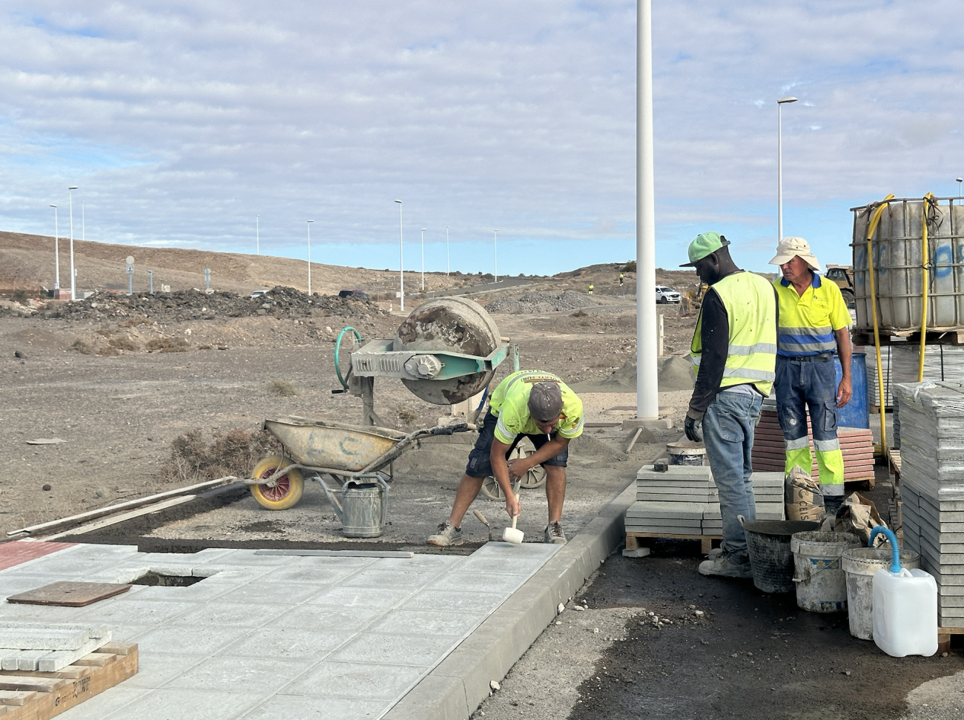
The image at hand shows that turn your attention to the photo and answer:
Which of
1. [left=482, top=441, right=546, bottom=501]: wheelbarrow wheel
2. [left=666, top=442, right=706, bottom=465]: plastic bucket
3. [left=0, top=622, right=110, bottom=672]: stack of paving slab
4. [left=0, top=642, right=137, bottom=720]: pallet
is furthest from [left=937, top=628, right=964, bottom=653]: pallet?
[left=482, top=441, right=546, bottom=501]: wheelbarrow wheel

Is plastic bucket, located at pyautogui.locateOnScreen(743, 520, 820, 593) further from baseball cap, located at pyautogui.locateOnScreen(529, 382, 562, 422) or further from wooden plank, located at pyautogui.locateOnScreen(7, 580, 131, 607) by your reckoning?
wooden plank, located at pyautogui.locateOnScreen(7, 580, 131, 607)

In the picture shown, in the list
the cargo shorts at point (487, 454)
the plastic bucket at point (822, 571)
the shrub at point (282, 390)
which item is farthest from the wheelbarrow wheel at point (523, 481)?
the shrub at point (282, 390)

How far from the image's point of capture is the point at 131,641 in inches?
196

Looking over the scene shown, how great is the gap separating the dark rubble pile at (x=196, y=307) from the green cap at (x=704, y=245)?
39392 millimetres

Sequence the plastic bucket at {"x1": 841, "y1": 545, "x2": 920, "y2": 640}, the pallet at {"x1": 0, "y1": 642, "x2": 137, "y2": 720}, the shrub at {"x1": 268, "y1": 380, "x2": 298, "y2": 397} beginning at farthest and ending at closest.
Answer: the shrub at {"x1": 268, "y1": 380, "x2": 298, "y2": 397} → the plastic bucket at {"x1": 841, "y1": 545, "x2": 920, "y2": 640} → the pallet at {"x1": 0, "y1": 642, "x2": 137, "y2": 720}

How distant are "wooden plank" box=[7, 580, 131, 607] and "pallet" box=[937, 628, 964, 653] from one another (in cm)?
457

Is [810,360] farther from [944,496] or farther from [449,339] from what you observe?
[449,339]

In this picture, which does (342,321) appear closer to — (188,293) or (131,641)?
(188,293)

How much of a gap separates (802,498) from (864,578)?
6.14ft

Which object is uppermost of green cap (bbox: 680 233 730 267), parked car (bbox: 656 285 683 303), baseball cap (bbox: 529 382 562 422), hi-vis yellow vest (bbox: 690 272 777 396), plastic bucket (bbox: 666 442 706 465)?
parked car (bbox: 656 285 683 303)

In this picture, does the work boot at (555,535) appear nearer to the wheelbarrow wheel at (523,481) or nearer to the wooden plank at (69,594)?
the wheelbarrow wheel at (523,481)

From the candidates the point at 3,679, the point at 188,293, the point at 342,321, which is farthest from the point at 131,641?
the point at 188,293

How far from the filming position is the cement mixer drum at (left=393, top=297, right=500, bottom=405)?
9.25 metres

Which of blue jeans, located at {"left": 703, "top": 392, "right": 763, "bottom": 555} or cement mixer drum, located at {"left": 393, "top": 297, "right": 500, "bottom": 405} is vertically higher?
cement mixer drum, located at {"left": 393, "top": 297, "right": 500, "bottom": 405}
